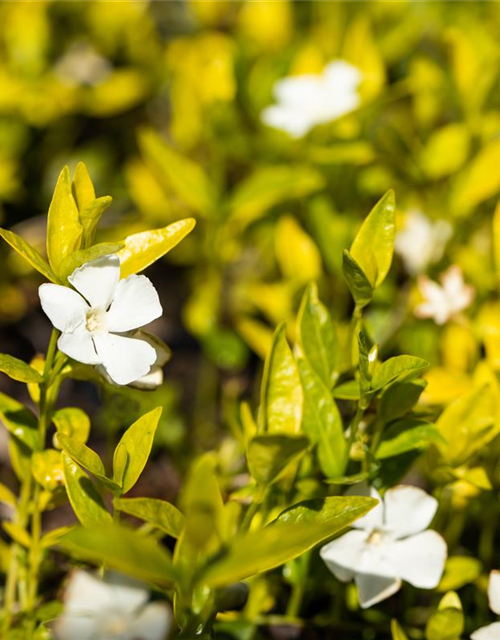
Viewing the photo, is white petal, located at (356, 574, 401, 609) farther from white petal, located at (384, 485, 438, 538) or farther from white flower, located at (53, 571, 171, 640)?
white flower, located at (53, 571, 171, 640)

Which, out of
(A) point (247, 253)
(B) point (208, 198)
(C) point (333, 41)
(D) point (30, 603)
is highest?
(C) point (333, 41)

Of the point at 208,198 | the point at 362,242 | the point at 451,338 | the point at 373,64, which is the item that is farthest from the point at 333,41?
the point at 362,242

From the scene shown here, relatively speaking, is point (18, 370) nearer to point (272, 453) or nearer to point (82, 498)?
point (82, 498)

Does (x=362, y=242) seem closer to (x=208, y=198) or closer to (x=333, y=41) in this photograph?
(x=208, y=198)

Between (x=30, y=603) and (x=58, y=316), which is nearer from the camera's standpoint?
(x=58, y=316)

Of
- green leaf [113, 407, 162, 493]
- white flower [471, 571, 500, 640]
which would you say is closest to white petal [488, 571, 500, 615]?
white flower [471, 571, 500, 640]

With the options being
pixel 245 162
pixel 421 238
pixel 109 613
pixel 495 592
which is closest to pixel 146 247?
pixel 109 613

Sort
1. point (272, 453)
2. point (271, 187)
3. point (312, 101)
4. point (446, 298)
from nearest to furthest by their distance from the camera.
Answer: point (272, 453) < point (446, 298) < point (271, 187) < point (312, 101)

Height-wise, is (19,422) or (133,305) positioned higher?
(133,305)
